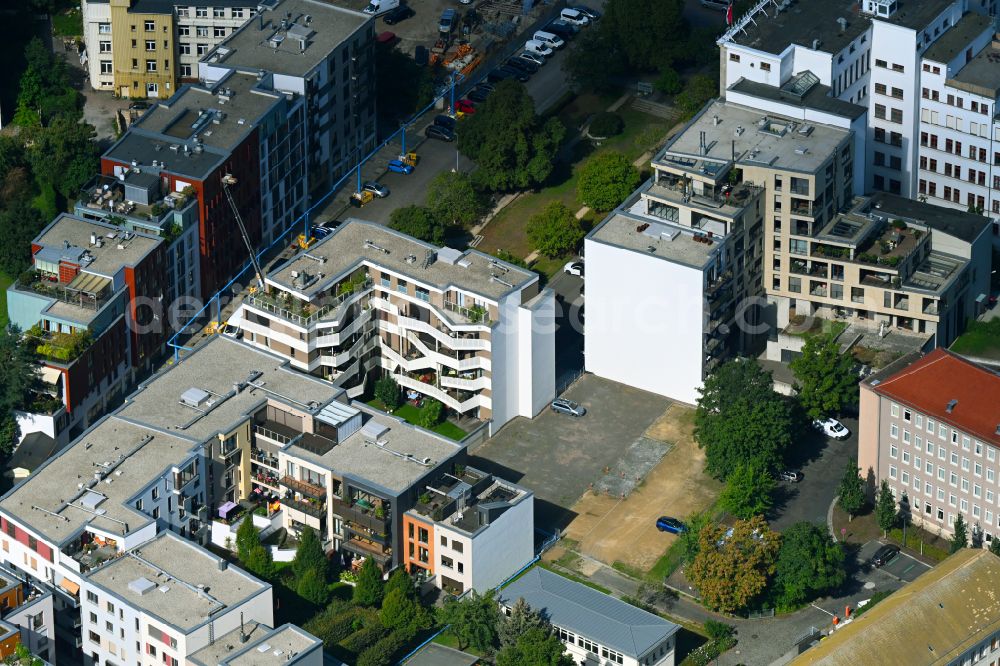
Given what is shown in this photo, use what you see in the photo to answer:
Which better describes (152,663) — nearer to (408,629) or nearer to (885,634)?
(408,629)

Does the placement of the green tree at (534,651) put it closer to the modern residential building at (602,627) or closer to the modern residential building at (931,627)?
the modern residential building at (602,627)

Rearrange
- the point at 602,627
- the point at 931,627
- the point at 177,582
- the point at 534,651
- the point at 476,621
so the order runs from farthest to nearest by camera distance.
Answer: the point at 476,621 → the point at 602,627 → the point at 177,582 → the point at 534,651 → the point at 931,627

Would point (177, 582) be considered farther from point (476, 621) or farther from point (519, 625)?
point (519, 625)

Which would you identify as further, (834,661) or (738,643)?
(738,643)

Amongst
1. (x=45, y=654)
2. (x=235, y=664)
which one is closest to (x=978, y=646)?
(x=235, y=664)

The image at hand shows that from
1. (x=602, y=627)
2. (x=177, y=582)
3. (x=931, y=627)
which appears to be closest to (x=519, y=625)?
(x=602, y=627)

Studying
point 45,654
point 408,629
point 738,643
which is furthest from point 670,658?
point 45,654
